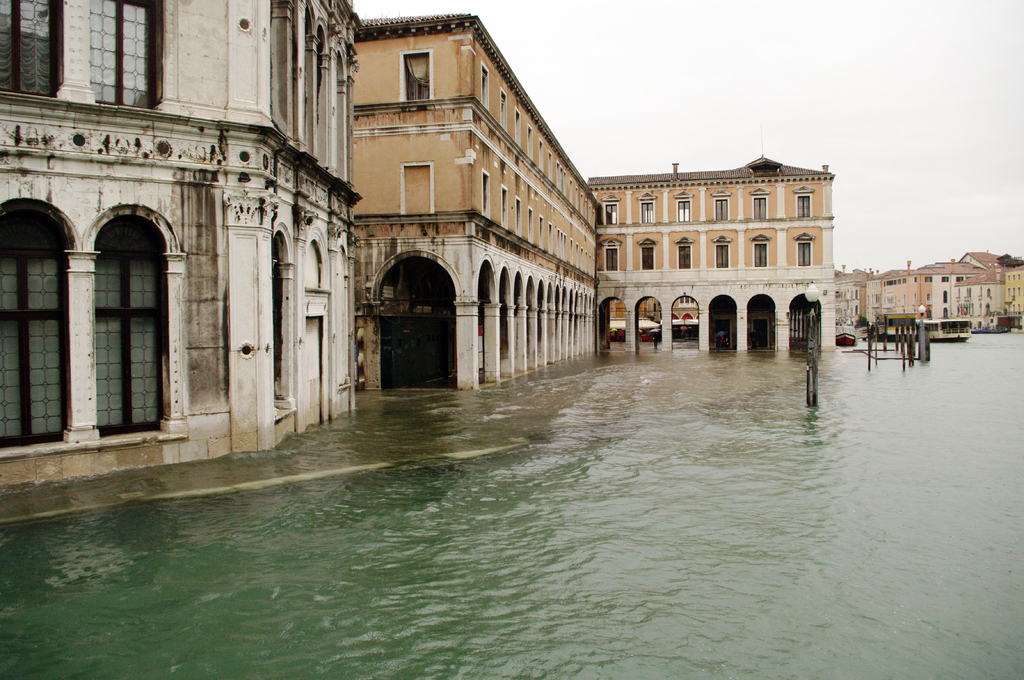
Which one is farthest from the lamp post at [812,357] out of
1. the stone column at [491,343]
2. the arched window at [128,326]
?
the arched window at [128,326]

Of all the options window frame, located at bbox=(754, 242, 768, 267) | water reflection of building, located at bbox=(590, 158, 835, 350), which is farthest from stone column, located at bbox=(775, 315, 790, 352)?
window frame, located at bbox=(754, 242, 768, 267)

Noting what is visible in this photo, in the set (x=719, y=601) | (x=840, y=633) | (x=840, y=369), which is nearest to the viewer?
(x=840, y=633)

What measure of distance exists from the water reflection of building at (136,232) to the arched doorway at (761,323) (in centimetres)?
5101

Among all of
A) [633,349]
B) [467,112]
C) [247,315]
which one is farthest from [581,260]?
[247,315]

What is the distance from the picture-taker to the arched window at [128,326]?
33.8 ft

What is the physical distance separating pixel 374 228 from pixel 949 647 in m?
20.7

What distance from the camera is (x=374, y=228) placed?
2350 centimetres

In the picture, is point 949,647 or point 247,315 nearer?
point 949,647

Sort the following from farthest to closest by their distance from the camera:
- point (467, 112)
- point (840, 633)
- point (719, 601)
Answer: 1. point (467, 112)
2. point (719, 601)
3. point (840, 633)

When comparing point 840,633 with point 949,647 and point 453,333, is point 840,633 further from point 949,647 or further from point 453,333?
point 453,333

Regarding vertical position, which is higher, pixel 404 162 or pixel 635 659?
pixel 404 162

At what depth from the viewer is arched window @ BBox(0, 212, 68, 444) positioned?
951 cm

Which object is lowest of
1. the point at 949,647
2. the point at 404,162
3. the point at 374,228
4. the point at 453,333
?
the point at 949,647

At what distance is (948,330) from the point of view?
256 feet
